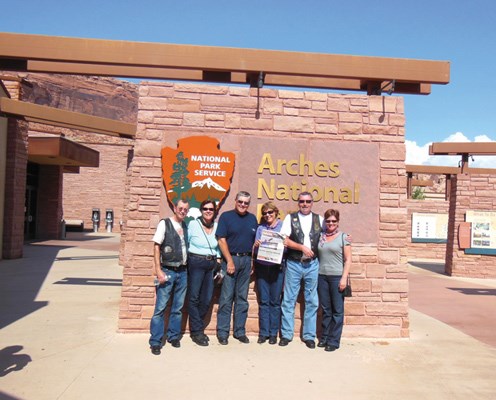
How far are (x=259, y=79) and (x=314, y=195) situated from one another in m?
1.66

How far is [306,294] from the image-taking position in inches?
225

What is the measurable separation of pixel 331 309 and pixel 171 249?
6.55 feet

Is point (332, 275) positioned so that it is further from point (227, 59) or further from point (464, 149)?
point (464, 149)

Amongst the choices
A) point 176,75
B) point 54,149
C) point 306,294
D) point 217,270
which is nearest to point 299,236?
point 306,294

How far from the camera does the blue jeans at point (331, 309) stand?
18.1 ft

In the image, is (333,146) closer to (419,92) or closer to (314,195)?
(314,195)

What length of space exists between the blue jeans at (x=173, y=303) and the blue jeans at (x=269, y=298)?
0.92 metres

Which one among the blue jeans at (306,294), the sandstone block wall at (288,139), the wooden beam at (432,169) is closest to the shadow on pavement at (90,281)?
the sandstone block wall at (288,139)

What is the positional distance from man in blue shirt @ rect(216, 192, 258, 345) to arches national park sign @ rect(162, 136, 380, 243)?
0.56m

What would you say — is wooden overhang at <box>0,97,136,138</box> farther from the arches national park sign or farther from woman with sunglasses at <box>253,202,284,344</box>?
woman with sunglasses at <box>253,202,284,344</box>

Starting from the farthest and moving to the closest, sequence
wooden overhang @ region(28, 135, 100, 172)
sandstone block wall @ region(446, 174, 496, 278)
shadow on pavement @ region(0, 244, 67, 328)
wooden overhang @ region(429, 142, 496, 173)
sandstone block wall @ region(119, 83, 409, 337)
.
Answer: wooden overhang @ region(28, 135, 100, 172), sandstone block wall @ region(446, 174, 496, 278), wooden overhang @ region(429, 142, 496, 173), shadow on pavement @ region(0, 244, 67, 328), sandstone block wall @ region(119, 83, 409, 337)

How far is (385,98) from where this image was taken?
6340mm

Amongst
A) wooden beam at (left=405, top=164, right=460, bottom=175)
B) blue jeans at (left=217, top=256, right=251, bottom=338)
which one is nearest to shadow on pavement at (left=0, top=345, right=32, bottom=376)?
blue jeans at (left=217, top=256, right=251, bottom=338)

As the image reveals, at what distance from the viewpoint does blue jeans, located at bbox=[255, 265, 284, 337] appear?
564 centimetres
